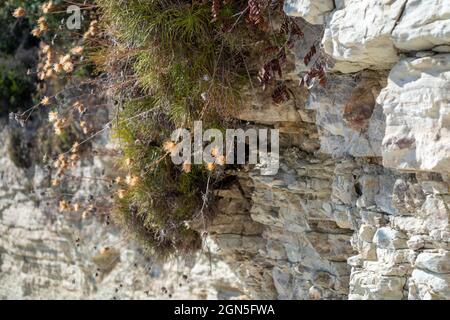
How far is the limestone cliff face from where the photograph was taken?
3.31m

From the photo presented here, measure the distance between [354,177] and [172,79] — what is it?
1.37 metres

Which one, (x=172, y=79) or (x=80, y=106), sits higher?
(x=80, y=106)

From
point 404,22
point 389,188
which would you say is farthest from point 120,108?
point 404,22

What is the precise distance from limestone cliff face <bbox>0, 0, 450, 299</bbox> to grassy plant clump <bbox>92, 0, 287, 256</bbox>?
22cm

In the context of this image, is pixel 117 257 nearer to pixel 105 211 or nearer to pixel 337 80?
pixel 105 211

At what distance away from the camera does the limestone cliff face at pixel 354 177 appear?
130 inches

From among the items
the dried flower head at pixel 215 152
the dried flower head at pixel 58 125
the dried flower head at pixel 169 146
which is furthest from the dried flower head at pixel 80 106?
the dried flower head at pixel 215 152

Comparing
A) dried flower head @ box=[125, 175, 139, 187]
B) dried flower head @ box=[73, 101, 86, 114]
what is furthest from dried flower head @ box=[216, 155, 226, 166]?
dried flower head @ box=[73, 101, 86, 114]

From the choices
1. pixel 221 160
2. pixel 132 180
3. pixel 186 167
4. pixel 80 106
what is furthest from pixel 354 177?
pixel 80 106

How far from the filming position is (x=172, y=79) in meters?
4.61

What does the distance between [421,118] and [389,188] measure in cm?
73

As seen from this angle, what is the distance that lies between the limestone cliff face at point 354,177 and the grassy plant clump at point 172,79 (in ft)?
0.73

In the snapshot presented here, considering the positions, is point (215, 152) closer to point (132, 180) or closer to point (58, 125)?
point (132, 180)

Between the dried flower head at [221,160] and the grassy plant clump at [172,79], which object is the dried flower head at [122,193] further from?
the dried flower head at [221,160]
